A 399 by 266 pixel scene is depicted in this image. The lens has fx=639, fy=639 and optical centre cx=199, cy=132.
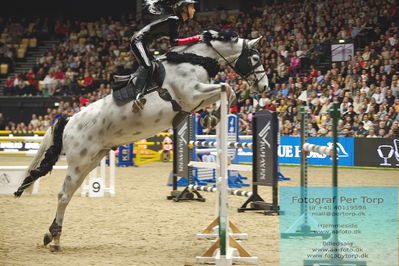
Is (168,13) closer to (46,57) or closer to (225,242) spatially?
(225,242)

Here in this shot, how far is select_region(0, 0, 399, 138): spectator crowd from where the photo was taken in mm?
18062

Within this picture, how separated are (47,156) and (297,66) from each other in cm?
1498

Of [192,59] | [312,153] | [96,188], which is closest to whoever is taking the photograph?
[192,59]

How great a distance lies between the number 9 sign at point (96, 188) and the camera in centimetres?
1191

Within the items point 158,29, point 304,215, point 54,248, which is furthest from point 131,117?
point 304,215

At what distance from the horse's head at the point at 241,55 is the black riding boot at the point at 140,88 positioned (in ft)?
2.72

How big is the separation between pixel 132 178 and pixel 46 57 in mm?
16631

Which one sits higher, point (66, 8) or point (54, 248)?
point (66, 8)

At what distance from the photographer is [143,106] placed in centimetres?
692

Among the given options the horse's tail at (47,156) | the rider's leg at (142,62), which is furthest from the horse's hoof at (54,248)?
the rider's leg at (142,62)

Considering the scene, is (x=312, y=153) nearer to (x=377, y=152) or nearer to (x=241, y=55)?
(x=377, y=152)

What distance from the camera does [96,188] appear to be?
1192cm

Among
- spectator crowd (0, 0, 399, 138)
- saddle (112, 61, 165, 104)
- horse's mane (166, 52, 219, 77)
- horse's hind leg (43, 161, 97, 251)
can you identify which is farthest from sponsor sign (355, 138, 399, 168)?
horse's hind leg (43, 161, 97, 251)

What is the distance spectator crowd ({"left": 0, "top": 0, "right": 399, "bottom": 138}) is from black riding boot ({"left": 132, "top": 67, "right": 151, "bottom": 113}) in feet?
20.6
